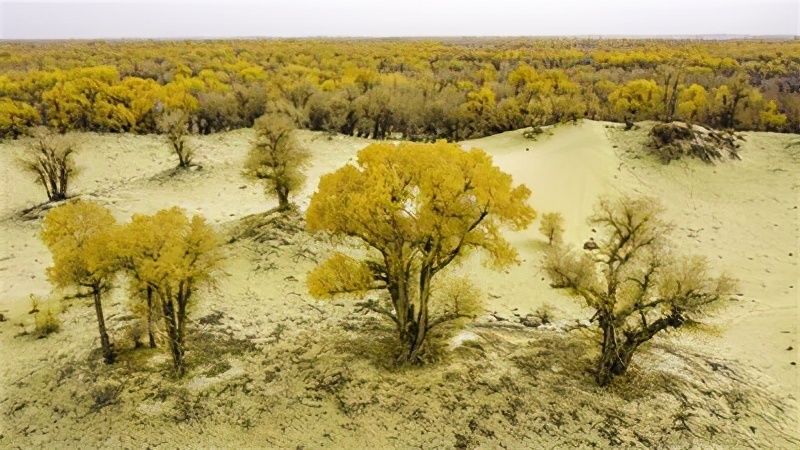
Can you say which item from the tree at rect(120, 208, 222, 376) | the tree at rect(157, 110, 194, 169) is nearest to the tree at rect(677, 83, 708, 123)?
the tree at rect(157, 110, 194, 169)

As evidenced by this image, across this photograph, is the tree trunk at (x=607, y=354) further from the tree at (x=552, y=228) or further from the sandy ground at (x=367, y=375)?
the tree at (x=552, y=228)

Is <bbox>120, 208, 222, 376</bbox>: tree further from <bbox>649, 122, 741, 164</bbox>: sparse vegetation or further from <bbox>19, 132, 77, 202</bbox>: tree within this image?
<bbox>649, 122, 741, 164</bbox>: sparse vegetation

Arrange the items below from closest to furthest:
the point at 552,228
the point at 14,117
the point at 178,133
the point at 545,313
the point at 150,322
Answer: the point at 150,322, the point at 545,313, the point at 552,228, the point at 178,133, the point at 14,117

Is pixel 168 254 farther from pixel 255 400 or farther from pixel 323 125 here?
Answer: pixel 323 125

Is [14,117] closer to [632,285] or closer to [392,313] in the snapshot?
[392,313]

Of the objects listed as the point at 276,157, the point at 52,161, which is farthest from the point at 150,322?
the point at 52,161

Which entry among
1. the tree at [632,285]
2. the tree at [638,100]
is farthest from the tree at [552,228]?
the tree at [638,100]

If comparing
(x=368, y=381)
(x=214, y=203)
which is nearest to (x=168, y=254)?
(x=368, y=381)
